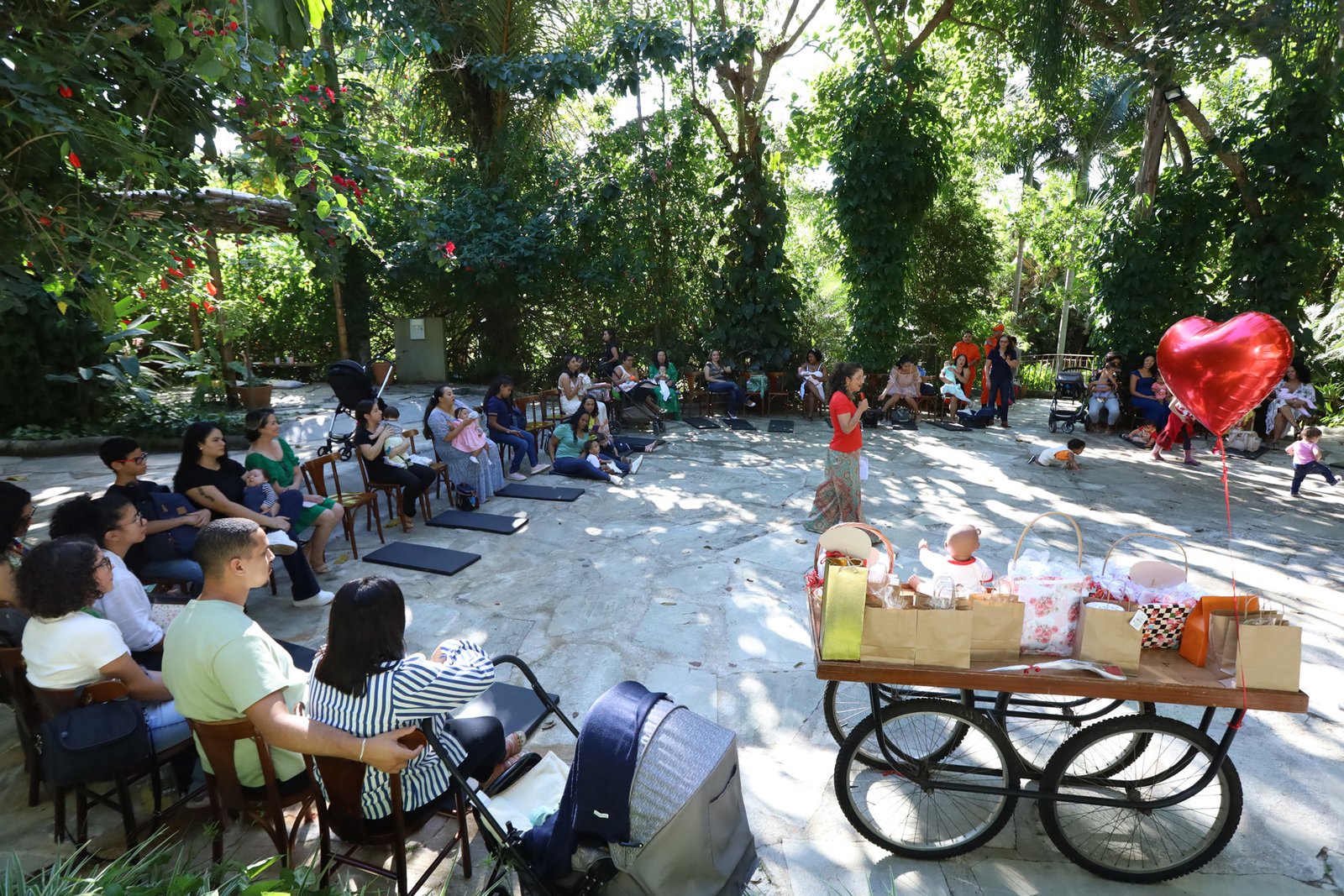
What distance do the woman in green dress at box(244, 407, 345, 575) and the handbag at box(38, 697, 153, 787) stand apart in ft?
9.05

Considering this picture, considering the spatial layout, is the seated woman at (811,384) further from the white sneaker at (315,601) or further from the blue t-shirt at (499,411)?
the white sneaker at (315,601)

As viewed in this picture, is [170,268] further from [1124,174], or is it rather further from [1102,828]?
[1124,174]

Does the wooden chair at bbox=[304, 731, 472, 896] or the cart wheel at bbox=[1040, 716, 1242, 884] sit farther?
the cart wheel at bbox=[1040, 716, 1242, 884]

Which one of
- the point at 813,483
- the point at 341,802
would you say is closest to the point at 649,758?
the point at 341,802

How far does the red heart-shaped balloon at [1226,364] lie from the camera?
9.13 feet

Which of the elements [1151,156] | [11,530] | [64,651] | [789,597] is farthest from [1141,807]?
[1151,156]

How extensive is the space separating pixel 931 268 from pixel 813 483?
27.5 feet

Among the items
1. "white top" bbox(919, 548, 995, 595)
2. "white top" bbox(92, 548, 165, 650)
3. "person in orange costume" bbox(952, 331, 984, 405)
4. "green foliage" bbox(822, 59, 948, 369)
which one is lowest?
"white top" bbox(92, 548, 165, 650)

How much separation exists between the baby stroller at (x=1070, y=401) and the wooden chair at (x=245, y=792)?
10.9 m

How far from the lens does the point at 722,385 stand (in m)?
11.8

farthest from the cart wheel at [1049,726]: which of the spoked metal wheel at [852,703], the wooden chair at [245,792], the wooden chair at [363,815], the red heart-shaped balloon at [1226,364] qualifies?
the wooden chair at [245,792]

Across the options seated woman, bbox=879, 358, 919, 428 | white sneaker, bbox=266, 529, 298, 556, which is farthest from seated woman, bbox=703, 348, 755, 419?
white sneaker, bbox=266, 529, 298, 556

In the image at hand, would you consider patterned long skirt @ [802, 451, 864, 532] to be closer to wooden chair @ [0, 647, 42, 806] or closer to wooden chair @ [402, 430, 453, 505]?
wooden chair @ [402, 430, 453, 505]

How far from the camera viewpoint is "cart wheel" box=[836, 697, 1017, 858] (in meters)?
2.72
